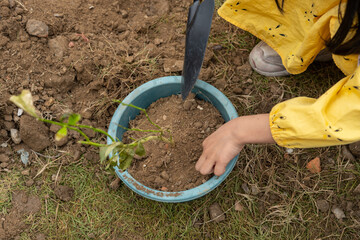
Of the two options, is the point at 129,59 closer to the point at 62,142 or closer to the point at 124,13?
the point at 124,13

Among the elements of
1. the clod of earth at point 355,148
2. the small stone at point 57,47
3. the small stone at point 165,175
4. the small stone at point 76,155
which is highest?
the small stone at point 57,47

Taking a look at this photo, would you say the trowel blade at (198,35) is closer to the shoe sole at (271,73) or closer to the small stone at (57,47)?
the shoe sole at (271,73)

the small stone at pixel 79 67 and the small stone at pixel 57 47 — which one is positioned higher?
the small stone at pixel 57 47

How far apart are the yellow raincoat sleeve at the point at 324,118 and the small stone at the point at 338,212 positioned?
1.63 feet

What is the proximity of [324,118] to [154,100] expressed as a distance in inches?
28.0

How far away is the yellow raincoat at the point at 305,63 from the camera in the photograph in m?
0.88

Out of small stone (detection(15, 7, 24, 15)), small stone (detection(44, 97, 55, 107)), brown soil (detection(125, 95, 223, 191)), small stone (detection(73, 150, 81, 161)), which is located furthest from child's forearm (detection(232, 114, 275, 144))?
small stone (detection(15, 7, 24, 15))

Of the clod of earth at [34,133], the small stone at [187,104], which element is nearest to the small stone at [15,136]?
the clod of earth at [34,133]

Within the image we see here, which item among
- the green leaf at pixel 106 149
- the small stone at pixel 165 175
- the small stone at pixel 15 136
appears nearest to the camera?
the green leaf at pixel 106 149

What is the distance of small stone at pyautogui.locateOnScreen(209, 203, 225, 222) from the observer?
128cm

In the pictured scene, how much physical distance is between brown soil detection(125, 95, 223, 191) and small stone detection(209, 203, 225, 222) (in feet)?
0.56

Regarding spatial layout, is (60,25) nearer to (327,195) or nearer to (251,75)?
(251,75)

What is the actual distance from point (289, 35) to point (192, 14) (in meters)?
0.44

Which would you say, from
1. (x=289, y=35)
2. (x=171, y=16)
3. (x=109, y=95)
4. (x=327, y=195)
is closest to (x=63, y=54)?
(x=109, y=95)
